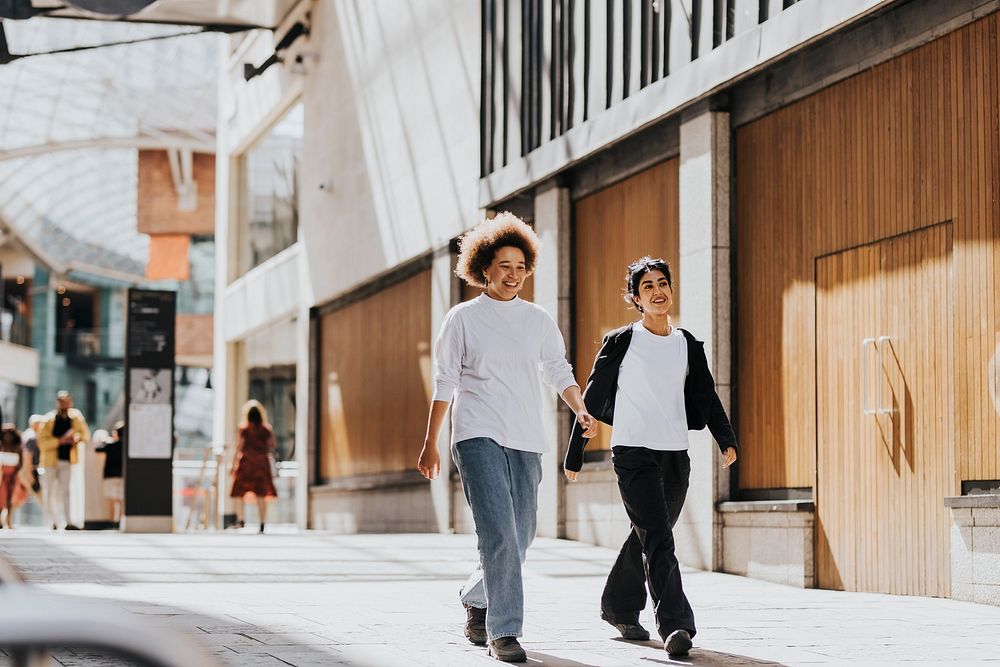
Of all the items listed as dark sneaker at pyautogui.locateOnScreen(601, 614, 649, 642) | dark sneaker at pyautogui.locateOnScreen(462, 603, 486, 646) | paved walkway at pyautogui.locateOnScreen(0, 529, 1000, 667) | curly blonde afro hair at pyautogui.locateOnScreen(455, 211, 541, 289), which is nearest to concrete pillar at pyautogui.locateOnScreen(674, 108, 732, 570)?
paved walkway at pyautogui.locateOnScreen(0, 529, 1000, 667)

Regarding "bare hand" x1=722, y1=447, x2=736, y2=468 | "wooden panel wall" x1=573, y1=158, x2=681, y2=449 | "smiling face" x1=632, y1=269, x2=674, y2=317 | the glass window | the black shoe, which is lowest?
the black shoe

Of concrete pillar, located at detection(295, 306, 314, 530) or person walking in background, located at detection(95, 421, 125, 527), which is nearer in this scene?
person walking in background, located at detection(95, 421, 125, 527)

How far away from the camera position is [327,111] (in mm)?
25531

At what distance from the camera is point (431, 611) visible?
28.1ft

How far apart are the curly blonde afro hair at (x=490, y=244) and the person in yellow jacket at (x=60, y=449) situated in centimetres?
1742

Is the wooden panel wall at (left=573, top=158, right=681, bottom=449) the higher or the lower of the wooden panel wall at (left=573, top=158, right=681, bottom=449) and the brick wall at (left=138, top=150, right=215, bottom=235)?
the lower

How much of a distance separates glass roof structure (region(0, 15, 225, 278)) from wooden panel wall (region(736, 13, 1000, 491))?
3427 cm

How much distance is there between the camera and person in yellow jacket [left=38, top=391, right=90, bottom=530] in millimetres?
23219

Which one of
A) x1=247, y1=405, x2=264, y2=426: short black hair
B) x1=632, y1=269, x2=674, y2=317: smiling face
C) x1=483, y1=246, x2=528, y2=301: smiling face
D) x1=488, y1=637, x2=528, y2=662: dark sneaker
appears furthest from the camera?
x1=247, y1=405, x2=264, y2=426: short black hair

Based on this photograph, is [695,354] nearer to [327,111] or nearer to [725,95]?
[725,95]

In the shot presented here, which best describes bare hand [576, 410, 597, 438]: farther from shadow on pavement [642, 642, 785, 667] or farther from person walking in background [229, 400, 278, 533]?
person walking in background [229, 400, 278, 533]

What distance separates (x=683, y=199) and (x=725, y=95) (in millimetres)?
904

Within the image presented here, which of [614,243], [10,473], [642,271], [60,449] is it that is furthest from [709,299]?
[10,473]

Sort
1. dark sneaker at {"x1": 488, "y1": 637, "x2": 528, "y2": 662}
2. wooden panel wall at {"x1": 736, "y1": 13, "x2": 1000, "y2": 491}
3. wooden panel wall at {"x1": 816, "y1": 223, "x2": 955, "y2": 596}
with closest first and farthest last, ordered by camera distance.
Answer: dark sneaker at {"x1": 488, "y1": 637, "x2": 528, "y2": 662} < wooden panel wall at {"x1": 736, "y1": 13, "x2": 1000, "y2": 491} < wooden panel wall at {"x1": 816, "y1": 223, "x2": 955, "y2": 596}
